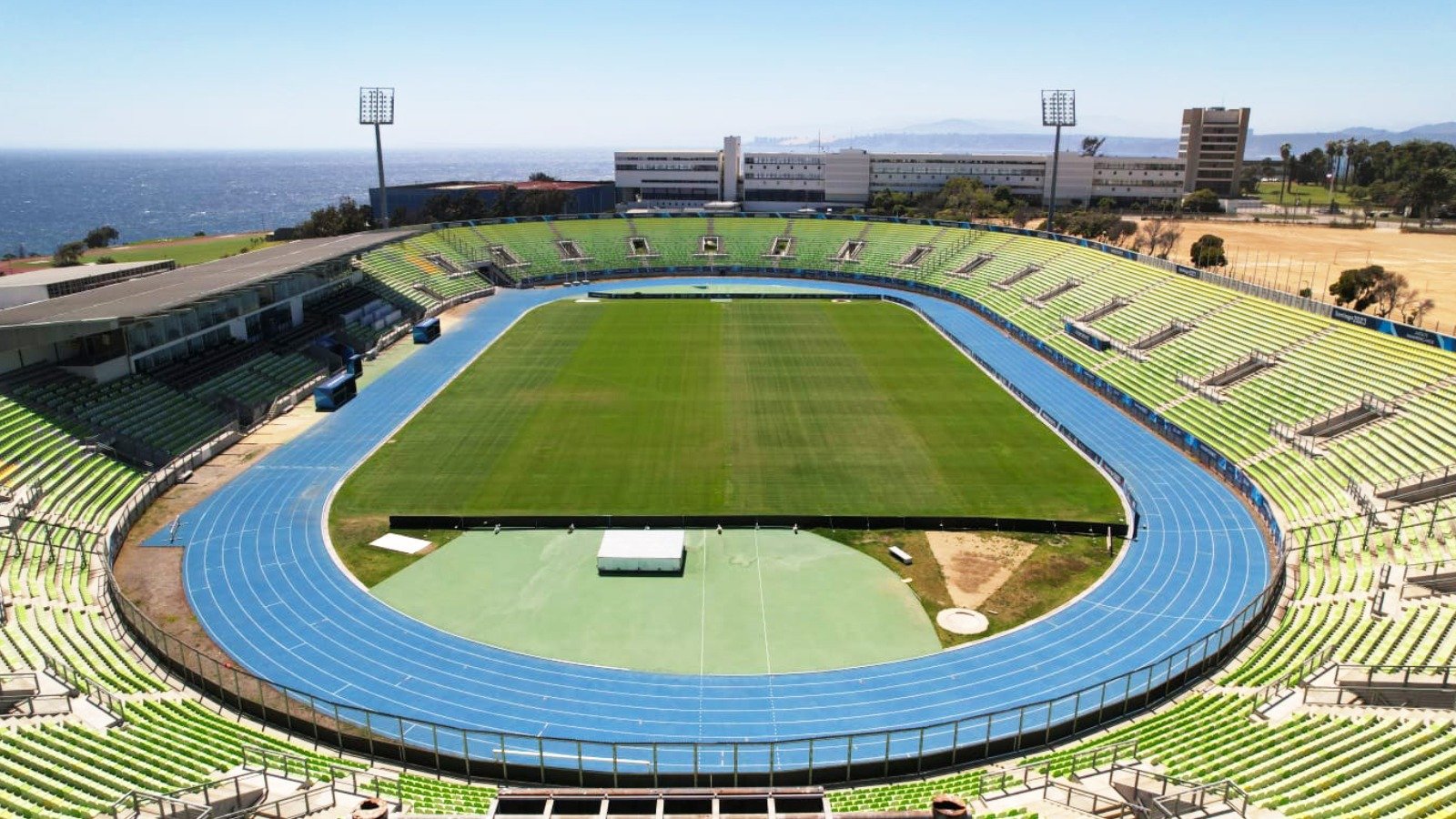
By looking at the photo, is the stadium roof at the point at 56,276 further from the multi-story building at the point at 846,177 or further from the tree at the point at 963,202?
the tree at the point at 963,202

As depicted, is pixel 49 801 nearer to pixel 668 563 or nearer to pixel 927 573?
pixel 668 563

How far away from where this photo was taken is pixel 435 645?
25.0 meters

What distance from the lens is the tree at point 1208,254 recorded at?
79.0 m

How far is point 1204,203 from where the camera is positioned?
429ft

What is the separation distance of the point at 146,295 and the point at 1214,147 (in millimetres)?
161340

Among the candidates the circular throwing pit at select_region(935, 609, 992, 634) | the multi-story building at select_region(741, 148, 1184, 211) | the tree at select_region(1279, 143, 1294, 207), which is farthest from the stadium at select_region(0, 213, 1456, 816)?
the tree at select_region(1279, 143, 1294, 207)

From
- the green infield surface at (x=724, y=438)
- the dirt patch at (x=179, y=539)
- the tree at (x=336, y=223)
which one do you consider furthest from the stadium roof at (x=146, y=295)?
the tree at (x=336, y=223)

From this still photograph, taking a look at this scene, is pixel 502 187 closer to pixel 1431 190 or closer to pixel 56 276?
pixel 56 276

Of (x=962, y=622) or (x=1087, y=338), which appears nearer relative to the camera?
(x=962, y=622)

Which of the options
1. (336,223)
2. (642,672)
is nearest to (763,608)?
(642,672)

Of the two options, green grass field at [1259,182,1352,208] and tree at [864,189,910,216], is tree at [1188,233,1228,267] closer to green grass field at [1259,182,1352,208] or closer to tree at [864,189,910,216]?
tree at [864,189,910,216]

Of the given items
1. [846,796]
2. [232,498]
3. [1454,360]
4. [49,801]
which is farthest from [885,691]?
[1454,360]

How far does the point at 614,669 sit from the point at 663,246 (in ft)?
248

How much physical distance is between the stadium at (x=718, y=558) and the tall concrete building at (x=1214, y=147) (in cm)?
10726
